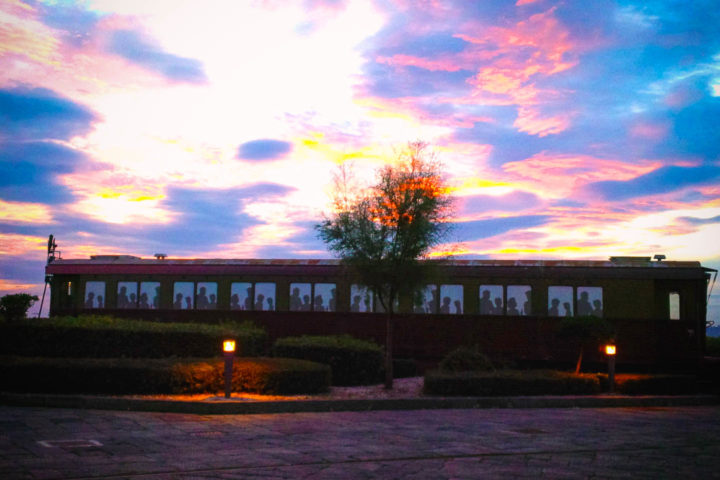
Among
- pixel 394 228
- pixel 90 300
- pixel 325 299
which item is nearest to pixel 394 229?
pixel 394 228

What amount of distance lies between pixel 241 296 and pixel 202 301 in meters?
1.40

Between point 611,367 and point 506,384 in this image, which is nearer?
point 506,384

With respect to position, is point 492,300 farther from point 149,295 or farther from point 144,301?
point 144,301

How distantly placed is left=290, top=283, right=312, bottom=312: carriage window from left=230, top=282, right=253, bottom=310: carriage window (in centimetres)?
141

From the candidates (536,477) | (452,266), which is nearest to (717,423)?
(536,477)

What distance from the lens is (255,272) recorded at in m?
21.8

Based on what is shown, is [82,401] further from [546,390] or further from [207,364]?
[546,390]

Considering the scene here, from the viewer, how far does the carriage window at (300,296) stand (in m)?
21.1

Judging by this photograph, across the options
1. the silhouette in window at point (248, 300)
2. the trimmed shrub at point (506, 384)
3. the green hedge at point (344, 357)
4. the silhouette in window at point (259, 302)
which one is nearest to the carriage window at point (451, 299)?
the green hedge at point (344, 357)

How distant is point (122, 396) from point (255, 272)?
1007 cm

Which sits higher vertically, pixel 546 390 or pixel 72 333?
pixel 72 333

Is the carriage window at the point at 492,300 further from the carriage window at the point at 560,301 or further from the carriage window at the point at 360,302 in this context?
the carriage window at the point at 360,302

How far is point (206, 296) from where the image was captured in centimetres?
2217

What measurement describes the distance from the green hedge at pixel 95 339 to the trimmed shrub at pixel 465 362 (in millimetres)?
5474
